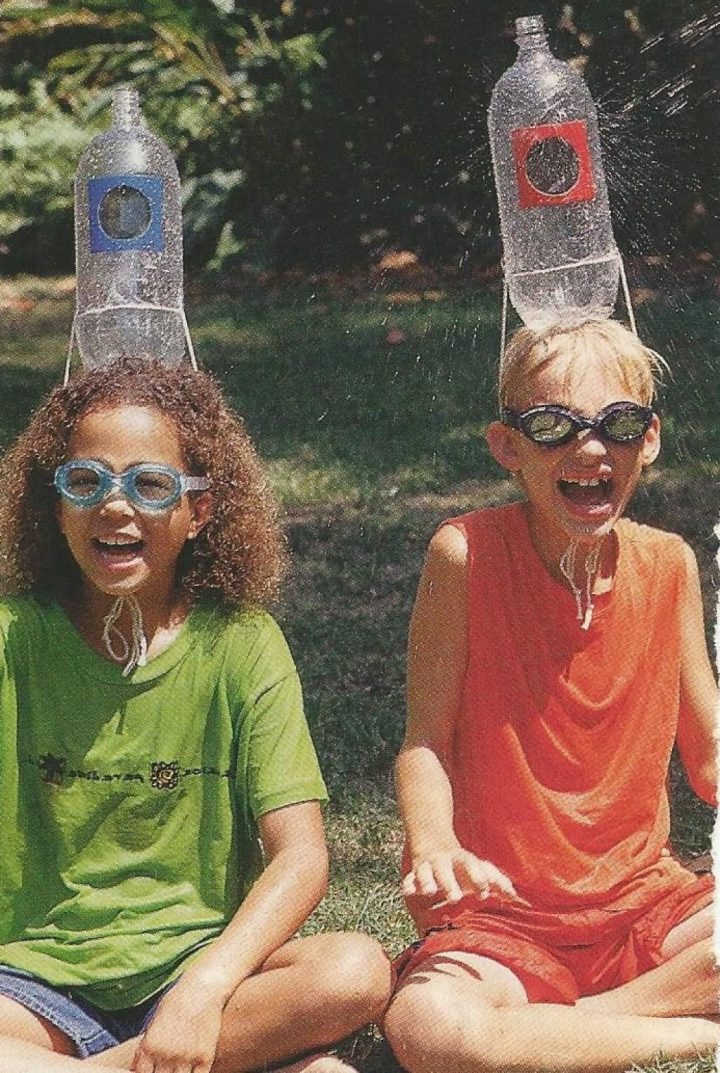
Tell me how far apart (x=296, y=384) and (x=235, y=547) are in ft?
17.7

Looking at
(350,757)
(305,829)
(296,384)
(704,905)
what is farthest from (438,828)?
(296,384)

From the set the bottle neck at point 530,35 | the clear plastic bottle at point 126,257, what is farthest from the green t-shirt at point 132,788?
the bottle neck at point 530,35

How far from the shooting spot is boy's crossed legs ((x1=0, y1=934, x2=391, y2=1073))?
9.20ft

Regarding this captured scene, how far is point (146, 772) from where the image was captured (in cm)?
296

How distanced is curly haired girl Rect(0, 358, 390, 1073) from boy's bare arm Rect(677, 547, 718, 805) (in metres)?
0.64

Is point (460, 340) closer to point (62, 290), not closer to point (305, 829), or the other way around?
point (62, 290)

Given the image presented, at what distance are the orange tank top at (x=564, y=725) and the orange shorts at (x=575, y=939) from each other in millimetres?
28

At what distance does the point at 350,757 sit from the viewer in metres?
4.48

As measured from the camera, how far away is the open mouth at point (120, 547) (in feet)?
9.74

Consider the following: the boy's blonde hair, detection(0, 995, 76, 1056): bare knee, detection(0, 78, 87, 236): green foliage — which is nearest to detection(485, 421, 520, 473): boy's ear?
the boy's blonde hair

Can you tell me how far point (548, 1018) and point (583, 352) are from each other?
3.39 feet

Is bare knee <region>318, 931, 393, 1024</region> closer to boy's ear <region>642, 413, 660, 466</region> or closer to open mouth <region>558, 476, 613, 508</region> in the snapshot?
open mouth <region>558, 476, 613, 508</region>

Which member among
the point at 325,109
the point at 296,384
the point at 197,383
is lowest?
the point at 197,383

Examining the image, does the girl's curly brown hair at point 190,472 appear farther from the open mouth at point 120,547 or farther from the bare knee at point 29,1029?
the bare knee at point 29,1029
